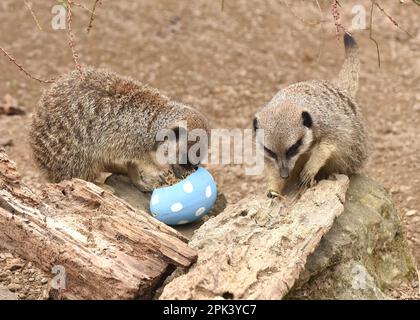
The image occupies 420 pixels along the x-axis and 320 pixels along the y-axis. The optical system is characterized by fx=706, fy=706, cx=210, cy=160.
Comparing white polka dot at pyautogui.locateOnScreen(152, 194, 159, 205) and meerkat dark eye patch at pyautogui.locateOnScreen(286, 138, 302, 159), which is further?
white polka dot at pyautogui.locateOnScreen(152, 194, 159, 205)

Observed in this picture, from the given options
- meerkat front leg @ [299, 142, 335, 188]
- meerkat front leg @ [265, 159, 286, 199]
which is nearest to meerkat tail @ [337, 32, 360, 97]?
meerkat front leg @ [299, 142, 335, 188]

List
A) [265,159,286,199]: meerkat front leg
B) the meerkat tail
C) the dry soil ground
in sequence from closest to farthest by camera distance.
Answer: [265,159,286,199]: meerkat front leg
the meerkat tail
the dry soil ground

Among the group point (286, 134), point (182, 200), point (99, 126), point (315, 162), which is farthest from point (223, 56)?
point (286, 134)

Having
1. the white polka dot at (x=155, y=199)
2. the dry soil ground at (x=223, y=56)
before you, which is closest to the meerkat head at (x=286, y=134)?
the white polka dot at (x=155, y=199)

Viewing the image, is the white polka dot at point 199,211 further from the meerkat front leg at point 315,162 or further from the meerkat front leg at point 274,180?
the meerkat front leg at point 315,162

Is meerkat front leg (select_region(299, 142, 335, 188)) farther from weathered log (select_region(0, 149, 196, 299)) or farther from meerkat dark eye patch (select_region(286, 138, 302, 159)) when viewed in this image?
weathered log (select_region(0, 149, 196, 299))

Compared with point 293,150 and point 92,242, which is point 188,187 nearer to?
point 293,150

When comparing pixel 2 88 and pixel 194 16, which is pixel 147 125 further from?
pixel 194 16
